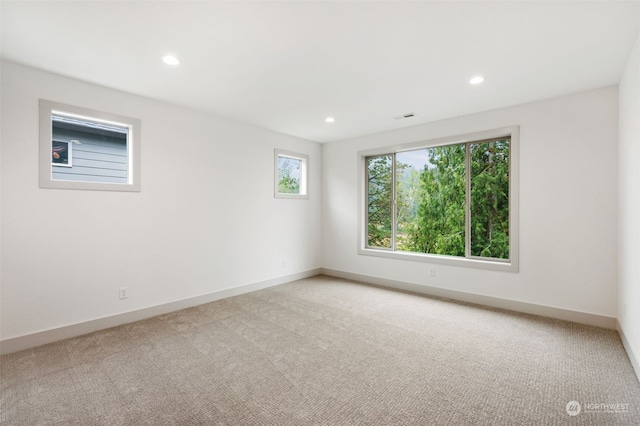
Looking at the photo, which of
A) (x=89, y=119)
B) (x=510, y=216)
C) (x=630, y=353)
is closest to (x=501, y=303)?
(x=510, y=216)

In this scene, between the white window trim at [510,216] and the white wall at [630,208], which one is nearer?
the white wall at [630,208]

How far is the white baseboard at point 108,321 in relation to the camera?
2.65 metres

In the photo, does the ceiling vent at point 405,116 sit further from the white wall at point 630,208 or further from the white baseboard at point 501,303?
the white baseboard at point 501,303

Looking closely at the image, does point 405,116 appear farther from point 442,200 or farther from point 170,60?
point 170,60

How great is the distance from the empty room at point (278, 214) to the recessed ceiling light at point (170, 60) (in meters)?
0.02

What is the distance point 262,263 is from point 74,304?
2374 millimetres

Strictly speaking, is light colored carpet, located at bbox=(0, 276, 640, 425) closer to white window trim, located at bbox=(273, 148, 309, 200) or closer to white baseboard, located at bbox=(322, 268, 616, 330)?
white baseboard, located at bbox=(322, 268, 616, 330)

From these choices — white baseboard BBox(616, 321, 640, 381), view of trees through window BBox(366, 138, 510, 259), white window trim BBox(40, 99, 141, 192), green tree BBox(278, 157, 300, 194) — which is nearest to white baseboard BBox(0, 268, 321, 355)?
white window trim BBox(40, 99, 141, 192)

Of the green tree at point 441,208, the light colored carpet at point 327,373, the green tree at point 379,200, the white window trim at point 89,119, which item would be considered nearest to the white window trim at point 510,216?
the green tree at point 379,200

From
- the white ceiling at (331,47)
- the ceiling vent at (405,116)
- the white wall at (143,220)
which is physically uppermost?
the ceiling vent at (405,116)

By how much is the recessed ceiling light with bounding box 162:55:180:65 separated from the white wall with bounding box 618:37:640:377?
12.1ft

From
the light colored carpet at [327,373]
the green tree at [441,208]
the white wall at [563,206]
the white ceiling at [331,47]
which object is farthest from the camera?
the green tree at [441,208]

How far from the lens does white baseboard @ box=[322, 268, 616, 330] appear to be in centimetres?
316

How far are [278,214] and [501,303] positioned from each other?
11.4 feet
